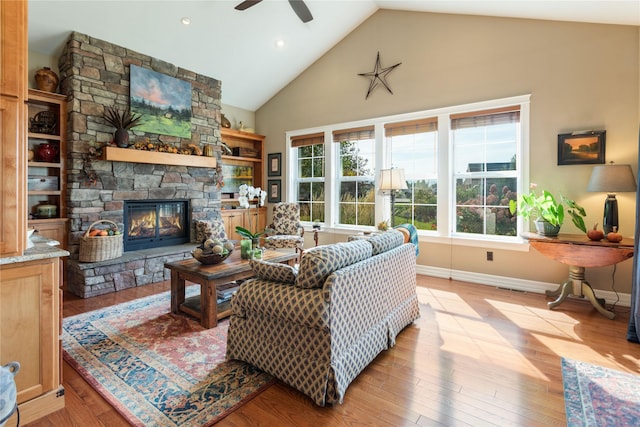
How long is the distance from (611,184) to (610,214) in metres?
0.34

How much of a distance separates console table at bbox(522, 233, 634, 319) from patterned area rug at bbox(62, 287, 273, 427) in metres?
3.08

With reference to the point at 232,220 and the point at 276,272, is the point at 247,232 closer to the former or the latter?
the point at 276,272

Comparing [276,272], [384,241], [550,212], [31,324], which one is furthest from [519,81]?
[31,324]

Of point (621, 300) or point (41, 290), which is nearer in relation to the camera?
point (41, 290)

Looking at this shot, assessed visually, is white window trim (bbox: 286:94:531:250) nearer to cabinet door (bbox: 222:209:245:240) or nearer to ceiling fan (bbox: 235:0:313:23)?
cabinet door (bbox: 222:209:245:240)

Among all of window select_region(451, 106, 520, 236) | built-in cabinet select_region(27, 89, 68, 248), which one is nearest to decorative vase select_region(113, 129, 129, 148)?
built-in cabinet select_region(27, 89, 68, 248)

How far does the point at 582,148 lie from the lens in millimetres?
3516

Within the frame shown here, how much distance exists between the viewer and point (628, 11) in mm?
3012

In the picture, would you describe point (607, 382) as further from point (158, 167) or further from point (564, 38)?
point (158, 167)

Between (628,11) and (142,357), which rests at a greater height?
(628,11)

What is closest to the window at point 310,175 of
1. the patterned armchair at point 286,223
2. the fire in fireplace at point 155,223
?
the patterned armchair at point 286,223

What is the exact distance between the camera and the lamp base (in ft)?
10.6

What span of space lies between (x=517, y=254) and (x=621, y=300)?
1.05m

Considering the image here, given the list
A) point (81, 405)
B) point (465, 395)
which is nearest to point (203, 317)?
point (81, 405)
